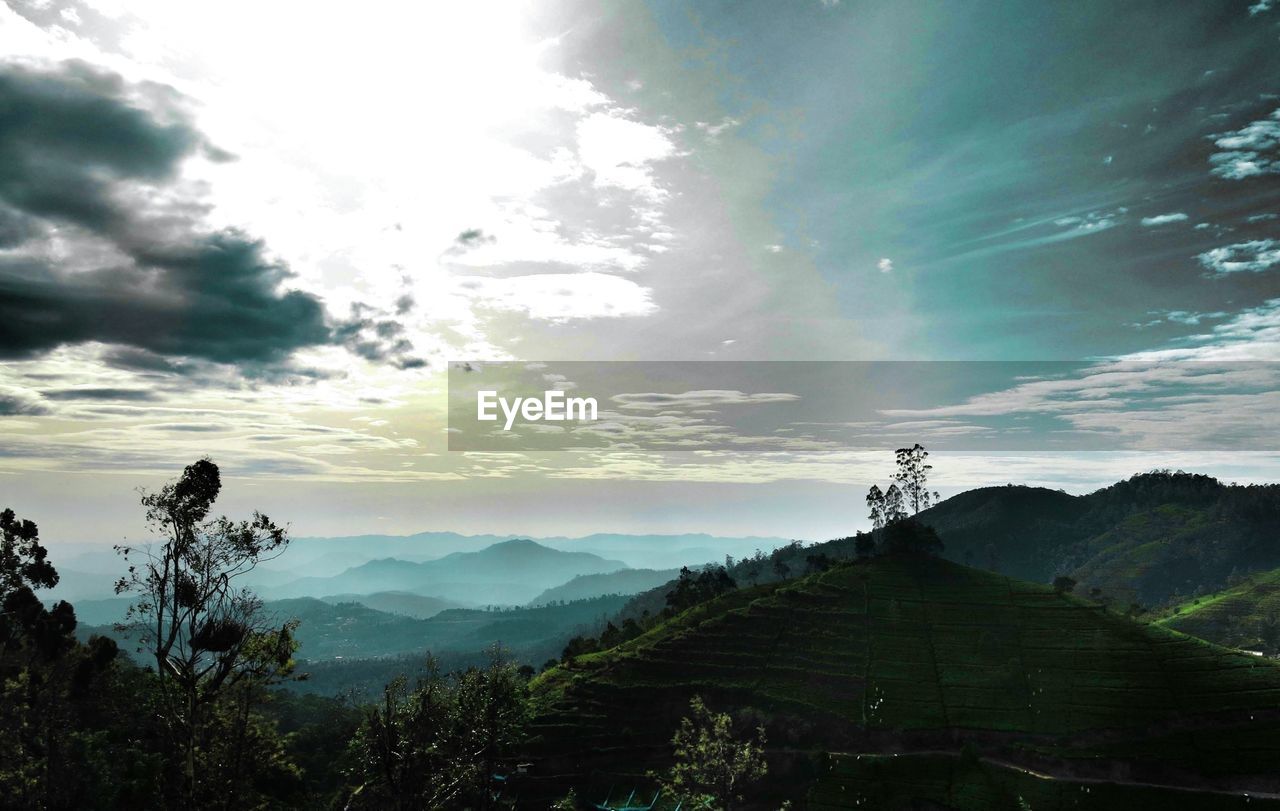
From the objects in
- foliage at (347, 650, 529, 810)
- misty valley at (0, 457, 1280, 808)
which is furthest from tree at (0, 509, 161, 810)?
foliage at (347, 650, 529, 810)

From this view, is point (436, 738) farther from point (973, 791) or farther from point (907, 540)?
point (907, 540)

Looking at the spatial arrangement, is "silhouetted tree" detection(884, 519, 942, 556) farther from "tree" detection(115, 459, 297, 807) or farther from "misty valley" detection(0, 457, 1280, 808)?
"tree" detection(115, 459, 297, 807)

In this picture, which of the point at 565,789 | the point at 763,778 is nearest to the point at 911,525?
the point at 763,778

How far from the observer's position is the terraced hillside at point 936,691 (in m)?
88.0

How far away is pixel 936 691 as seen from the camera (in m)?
104

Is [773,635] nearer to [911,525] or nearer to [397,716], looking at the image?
[911,525]

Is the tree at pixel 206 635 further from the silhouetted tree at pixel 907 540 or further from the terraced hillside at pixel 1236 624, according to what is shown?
the terraced hillside at pixel 1236 624

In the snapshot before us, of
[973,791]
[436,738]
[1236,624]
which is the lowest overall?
[1236,624]

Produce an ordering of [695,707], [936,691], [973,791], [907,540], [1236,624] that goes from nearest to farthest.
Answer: [973,791] → [695,707] → [936,691] → [907,540] → [1236,624]

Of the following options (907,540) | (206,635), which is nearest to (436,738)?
(206,635)

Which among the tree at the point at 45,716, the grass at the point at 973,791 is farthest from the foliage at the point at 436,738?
the grass at the point at 973,791

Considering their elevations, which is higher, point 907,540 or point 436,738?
point 907,540

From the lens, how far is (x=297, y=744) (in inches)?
4835

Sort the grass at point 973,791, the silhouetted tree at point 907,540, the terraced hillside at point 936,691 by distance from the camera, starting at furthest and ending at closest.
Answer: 1. the silhouetted tree at point 907,540
2. the terraced hillside at point 936,691
3. the grass at point 973,791
